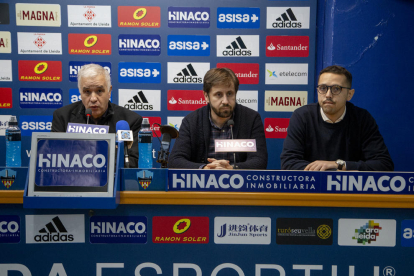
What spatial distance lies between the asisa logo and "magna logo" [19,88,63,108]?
167 cm

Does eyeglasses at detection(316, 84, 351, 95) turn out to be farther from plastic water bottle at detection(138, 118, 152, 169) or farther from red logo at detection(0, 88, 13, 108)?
red logo at detection(0, 88, 13, 108)

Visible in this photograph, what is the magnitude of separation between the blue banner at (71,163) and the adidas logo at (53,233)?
0.54 ft

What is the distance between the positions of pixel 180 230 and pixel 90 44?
7.73ft

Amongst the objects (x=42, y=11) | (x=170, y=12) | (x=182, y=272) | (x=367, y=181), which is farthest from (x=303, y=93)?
(x=42, y=11)

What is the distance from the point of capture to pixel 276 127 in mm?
3025

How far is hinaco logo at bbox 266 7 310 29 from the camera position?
287 cm

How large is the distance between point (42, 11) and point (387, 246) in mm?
3188

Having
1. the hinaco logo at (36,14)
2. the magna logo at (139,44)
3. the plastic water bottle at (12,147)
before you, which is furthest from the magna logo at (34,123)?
the plastic water bottle at (12,147)

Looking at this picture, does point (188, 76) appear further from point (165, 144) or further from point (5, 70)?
point (165, 144)

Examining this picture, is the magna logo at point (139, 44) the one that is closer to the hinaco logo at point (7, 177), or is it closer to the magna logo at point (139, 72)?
the magna logo at point (139, 72)

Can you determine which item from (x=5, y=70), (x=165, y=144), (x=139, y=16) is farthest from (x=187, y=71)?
(x=165, y=144)

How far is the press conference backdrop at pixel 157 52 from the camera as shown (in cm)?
290

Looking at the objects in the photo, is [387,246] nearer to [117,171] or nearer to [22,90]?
[117,171]

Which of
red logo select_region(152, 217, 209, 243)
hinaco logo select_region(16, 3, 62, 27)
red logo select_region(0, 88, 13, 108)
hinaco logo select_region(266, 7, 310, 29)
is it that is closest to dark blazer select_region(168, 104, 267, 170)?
red logo select_region(152, 217, 209, 243)
